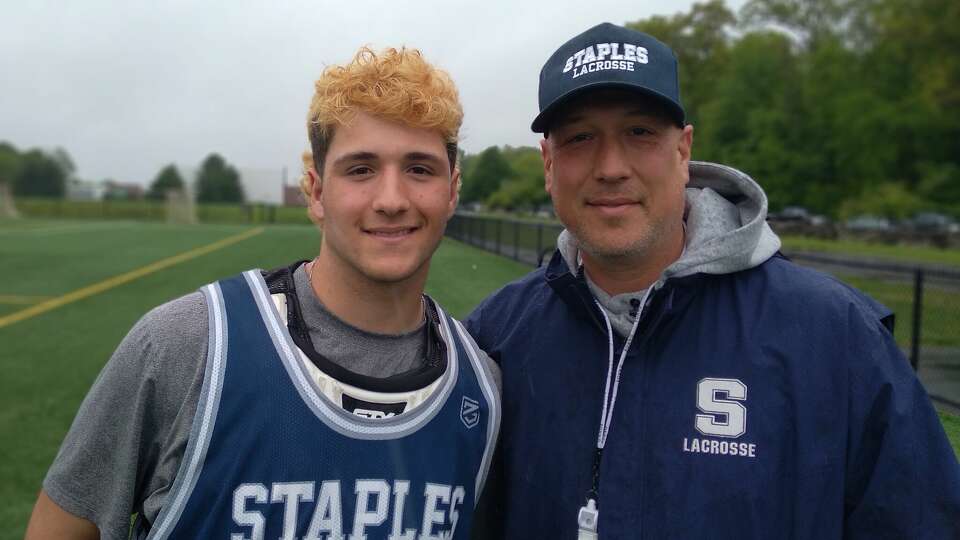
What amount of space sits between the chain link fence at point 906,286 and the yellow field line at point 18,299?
30.8 ft

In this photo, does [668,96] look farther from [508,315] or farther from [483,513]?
[483,513]

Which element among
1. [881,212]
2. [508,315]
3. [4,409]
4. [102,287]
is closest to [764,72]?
[881,212]

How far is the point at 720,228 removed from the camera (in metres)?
2.10

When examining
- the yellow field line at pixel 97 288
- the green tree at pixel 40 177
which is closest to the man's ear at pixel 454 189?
the yellow field line at pixel 97 288

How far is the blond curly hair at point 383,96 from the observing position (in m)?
1.85

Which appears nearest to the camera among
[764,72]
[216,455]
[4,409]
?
[216,455]

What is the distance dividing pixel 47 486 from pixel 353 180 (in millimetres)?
954

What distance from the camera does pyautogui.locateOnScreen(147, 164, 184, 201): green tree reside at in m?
60.3

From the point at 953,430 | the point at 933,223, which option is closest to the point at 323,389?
the point at 953,430

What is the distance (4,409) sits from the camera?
646 cm

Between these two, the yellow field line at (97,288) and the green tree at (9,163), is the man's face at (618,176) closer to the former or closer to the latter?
the yellow field line at (97,288)

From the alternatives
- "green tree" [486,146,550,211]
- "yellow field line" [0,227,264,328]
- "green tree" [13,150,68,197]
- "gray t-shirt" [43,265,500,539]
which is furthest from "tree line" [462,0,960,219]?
"green tree" [13,150,68,197]

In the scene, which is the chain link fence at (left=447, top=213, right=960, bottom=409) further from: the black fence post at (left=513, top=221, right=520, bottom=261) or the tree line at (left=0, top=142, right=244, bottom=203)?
the tree line at (left=0, top=142, right=244, bottom=203)

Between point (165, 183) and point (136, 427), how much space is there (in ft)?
221
